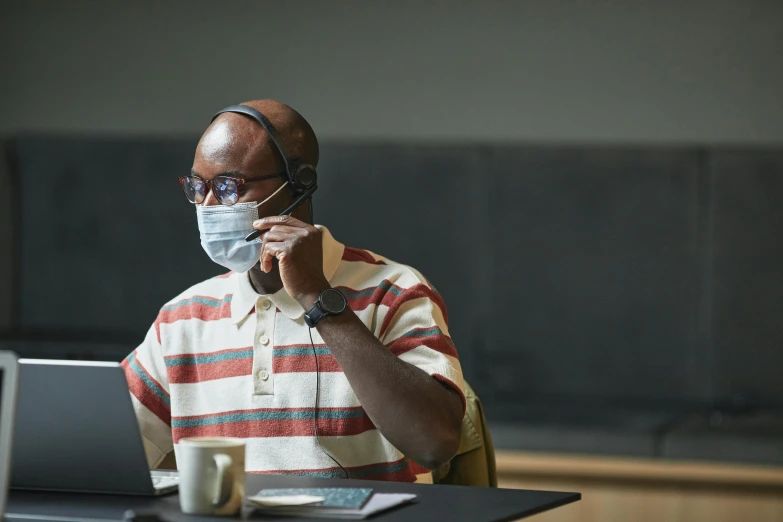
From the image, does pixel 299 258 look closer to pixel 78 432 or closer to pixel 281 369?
pixel 281 369

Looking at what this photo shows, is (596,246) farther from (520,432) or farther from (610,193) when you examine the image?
(520,432)

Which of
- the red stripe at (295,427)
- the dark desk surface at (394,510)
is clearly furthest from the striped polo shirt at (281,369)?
the dark desk surface at (394,510)

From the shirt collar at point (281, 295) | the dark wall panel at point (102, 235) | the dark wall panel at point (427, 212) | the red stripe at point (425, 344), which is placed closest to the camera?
the red stripe at point (425, 344)

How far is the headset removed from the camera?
5.61 feet

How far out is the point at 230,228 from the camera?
170 cm

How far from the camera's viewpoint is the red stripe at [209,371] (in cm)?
169

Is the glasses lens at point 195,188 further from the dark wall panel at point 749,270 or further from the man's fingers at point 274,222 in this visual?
the dark wall panel at point 749,270

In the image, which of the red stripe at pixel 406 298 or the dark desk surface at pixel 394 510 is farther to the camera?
the red stripe at pixel 406 298

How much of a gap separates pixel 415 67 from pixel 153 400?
189cm

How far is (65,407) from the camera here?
4.00 feet

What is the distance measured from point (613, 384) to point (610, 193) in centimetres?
55

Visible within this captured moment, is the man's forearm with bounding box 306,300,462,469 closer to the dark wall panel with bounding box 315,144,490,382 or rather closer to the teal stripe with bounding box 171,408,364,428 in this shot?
the teal stripe with bounding box 171,408,364,428

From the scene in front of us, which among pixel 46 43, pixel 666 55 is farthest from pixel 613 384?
pixel 46 43

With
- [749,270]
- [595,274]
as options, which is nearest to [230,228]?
[595,274]
